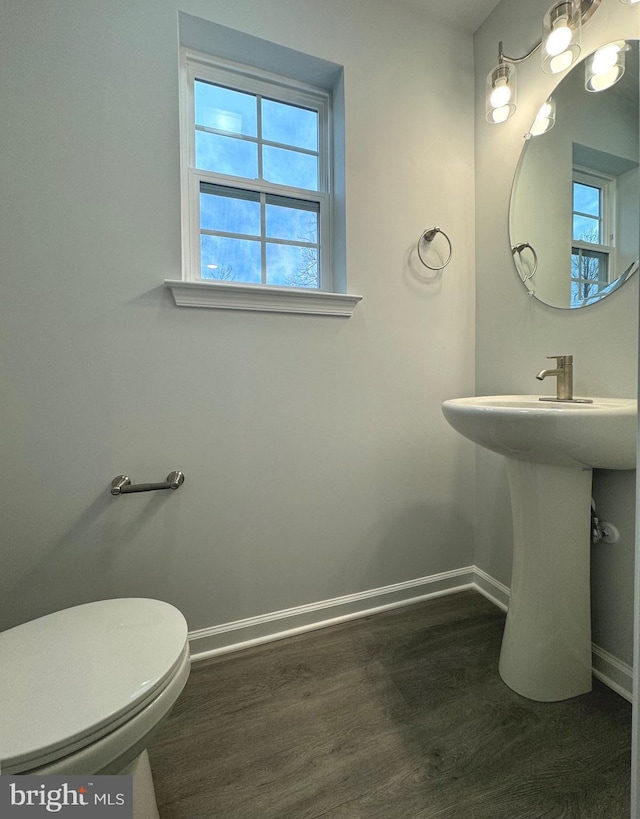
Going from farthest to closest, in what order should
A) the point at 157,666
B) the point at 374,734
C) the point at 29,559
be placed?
the point at 29,559
the point at 374,734
the point at 157,666

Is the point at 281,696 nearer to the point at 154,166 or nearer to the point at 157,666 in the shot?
the point at 157,666

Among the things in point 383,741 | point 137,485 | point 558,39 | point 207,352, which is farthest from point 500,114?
point 383,741

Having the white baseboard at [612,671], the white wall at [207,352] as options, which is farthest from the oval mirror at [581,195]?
the white baseboard at [612,671]

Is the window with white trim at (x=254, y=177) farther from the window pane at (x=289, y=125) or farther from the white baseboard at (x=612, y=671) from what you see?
the white baseboard at (x=612, y=671)

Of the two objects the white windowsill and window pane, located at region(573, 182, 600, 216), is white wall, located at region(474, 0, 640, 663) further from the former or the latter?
the white windowsill

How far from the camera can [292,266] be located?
4.69 feet

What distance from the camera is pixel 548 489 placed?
39.7 inches

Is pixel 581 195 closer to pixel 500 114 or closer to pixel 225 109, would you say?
pixel 500 114

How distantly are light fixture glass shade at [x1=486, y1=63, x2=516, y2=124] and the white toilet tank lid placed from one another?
1.92 metres

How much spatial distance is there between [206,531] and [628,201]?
1696mm

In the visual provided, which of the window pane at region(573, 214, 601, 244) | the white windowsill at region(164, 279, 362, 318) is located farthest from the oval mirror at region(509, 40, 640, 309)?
the white windowsill at region(164, 279, 362, 318)

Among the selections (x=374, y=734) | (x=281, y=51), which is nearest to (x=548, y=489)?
(x=374, y=734)

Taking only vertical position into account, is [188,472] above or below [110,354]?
below

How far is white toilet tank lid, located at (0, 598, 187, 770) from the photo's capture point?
540mm
